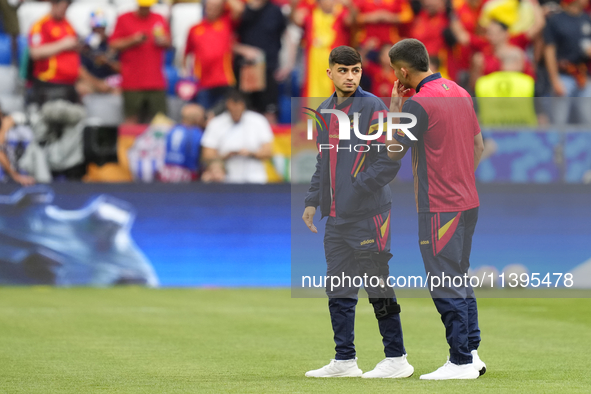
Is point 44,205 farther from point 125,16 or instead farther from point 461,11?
point 461,11

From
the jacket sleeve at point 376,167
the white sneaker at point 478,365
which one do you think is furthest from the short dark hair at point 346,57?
the white sneaker at point 478,365

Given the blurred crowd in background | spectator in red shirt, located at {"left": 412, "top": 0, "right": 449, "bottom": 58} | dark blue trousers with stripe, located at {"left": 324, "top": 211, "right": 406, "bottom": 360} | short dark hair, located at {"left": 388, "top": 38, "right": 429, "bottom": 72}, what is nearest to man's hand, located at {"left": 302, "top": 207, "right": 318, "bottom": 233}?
dark blue trousers with stripe, located at {"left": 324, "top": 211, "right": 406, "bottom": 360}

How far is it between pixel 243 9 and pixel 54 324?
6.92m

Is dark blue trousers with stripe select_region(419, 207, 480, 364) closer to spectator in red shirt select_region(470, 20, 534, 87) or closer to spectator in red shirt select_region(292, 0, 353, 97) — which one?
A: spectator in red shirt select_region(470, 20, 534, 87)

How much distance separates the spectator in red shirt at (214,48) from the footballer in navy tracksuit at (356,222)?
328 inches

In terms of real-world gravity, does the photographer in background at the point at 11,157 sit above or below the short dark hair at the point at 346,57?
below

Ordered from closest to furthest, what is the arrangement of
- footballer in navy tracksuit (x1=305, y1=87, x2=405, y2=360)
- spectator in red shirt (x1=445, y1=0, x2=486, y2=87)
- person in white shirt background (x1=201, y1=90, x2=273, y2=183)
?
footballer in navy tracksuit (x1=305, y1=87, x2=405, y2=360), person in white shirt background (x1=201, y1=90, x2=273, y2=183), spectator in red shirt (x1=445, y1=0, x2=486, y2=87)

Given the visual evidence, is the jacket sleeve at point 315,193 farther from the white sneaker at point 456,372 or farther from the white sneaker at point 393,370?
the white sneaker at point 456,372

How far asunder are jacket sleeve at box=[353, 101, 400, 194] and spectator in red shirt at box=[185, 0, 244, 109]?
8399mm

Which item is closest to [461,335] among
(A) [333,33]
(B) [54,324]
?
(B) [54,324]

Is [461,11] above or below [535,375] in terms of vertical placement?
above

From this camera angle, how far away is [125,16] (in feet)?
47.4

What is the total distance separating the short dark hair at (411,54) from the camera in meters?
5.85

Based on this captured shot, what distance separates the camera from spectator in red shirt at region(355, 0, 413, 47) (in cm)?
1453
